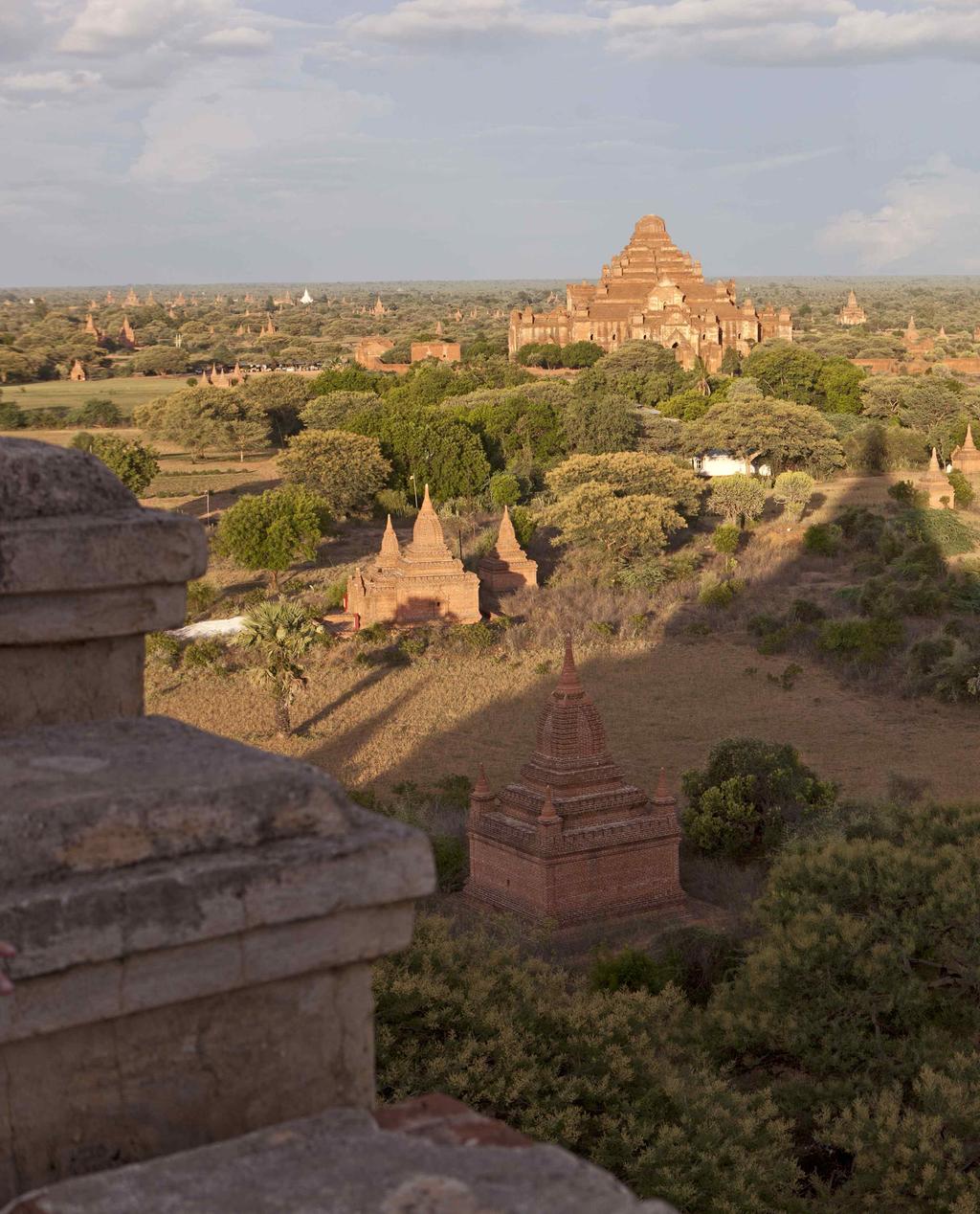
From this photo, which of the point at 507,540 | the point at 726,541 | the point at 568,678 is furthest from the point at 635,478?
the point at 568,678

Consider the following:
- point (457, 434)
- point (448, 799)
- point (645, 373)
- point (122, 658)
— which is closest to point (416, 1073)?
point (122, 658)

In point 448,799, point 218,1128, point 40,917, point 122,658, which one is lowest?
point 448,799

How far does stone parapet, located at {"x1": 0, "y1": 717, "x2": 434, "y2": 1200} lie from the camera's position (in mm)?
2533

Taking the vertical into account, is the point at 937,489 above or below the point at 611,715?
above

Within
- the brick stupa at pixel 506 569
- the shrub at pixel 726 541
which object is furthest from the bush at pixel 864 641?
the shrub at pixel 726 541

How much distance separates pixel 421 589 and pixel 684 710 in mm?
7077

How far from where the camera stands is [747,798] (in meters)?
19.2

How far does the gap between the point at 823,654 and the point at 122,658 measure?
1071 inches

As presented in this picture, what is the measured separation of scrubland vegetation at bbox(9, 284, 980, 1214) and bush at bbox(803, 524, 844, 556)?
0.10 meters

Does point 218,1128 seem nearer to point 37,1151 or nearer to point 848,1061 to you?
point 37,1151

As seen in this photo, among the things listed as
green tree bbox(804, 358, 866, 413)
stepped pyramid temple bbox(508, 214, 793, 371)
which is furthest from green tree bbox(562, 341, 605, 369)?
green tree bbox(804, 358, 866, 413)

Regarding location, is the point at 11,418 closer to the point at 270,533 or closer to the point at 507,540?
the point at 270,533

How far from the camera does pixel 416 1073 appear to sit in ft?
33.1

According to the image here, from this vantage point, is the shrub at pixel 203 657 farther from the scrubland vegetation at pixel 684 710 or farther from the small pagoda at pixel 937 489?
the small pagoda at pixel 937 489
